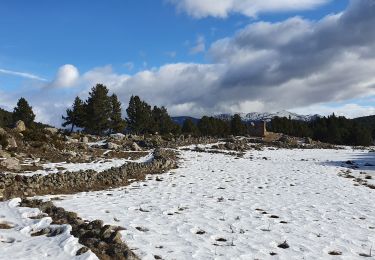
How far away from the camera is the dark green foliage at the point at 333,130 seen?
362 ft

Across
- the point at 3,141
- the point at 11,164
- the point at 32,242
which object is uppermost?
the point at 3,141

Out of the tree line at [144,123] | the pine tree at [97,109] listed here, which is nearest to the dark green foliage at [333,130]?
the tree line at [144,123]

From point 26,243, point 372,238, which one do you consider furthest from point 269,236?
point 26,243

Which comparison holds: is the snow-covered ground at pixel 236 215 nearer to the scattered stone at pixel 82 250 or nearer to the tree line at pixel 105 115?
the scattered stone at pixel 82 250

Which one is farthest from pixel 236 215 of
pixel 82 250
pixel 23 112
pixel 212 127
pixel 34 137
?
pixel 212 127

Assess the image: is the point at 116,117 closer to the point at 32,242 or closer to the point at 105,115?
the point at 105,115

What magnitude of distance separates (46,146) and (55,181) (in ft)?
50.1

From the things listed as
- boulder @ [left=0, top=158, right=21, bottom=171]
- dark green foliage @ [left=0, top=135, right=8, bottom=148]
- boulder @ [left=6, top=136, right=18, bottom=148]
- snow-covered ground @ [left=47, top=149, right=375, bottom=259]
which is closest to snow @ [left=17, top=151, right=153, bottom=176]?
boulder @ [left=0, top=158, right=21, bottom=171]

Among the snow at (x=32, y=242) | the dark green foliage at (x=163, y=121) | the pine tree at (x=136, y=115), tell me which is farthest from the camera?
the dark green foliage at (x=163, y=121)

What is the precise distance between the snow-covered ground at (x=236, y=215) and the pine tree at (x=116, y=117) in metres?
59.3

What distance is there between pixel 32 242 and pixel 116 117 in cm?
7579

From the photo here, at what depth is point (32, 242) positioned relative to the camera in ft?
35.4

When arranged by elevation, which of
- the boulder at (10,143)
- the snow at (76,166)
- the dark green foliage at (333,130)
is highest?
the dark green foliage at (333,130)

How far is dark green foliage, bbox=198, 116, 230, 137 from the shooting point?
114938 millimetres
